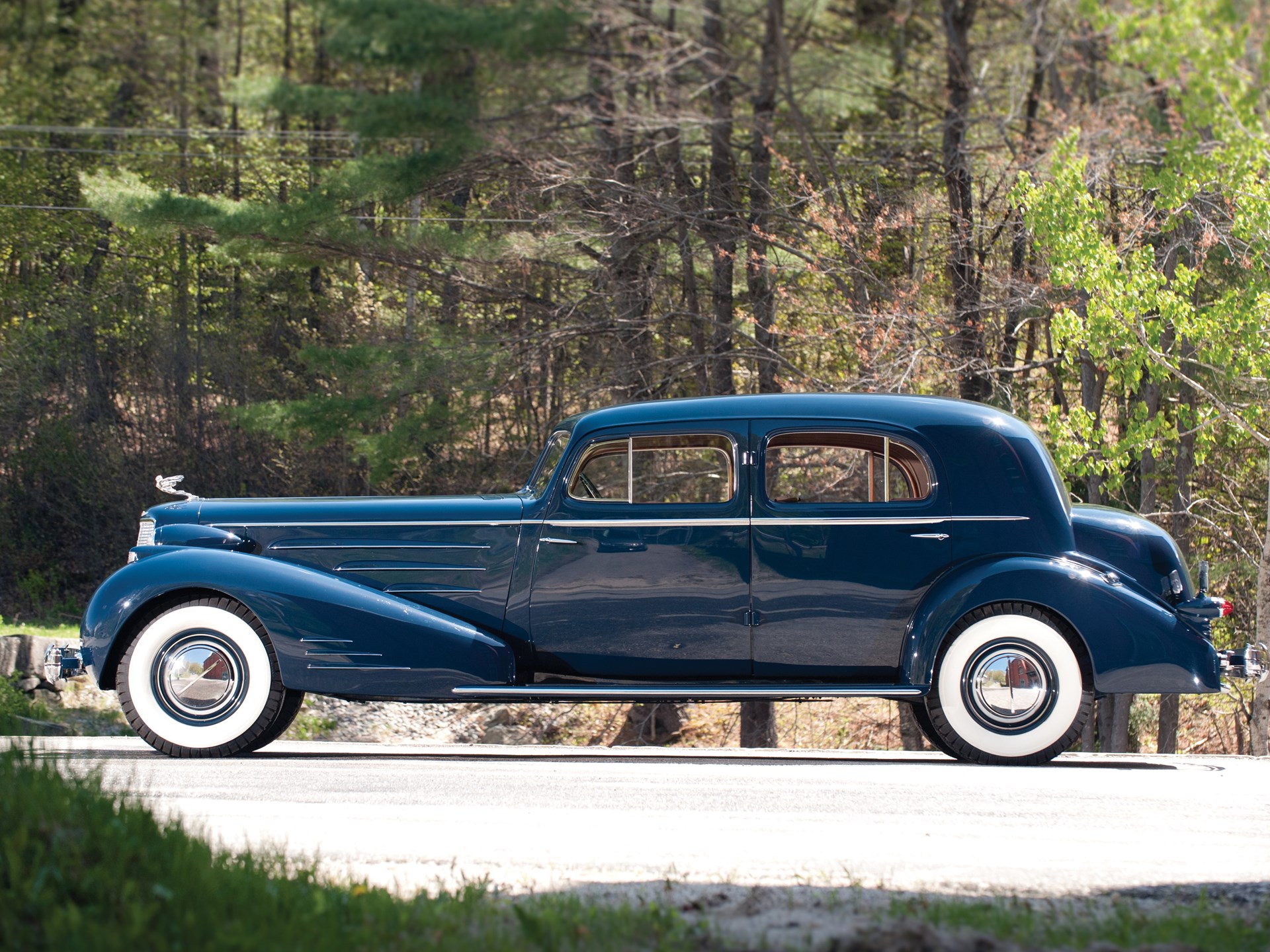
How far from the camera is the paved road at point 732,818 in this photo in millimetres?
4016

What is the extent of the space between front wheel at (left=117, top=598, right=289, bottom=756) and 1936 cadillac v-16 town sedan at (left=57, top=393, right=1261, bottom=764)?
1cm

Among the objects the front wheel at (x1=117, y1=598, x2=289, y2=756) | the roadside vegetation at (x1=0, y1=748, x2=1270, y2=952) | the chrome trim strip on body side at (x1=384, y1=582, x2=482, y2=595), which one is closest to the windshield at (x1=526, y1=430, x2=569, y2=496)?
the chrome trim strip on body side at (x1=384, y1=582, x2=482, y2=595)

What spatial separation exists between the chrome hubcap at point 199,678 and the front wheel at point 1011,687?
382 cm

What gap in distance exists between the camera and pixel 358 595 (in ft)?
22.2

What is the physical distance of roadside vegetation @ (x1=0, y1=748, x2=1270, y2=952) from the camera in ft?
9.72

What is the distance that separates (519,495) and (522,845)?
3.06 m

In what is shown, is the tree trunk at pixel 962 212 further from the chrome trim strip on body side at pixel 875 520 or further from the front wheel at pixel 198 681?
the front wheel at pixel 198 681

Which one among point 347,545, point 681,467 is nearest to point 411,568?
point 347,545

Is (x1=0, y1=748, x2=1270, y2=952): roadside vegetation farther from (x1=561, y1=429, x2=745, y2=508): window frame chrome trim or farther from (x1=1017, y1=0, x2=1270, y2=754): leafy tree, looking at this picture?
(x1=1017, y1=0, x2=1270, y2=754): leafy tree

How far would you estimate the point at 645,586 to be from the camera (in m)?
6.80

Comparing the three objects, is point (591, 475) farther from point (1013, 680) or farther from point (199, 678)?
point (1013, 680)

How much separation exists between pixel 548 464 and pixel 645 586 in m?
0.95

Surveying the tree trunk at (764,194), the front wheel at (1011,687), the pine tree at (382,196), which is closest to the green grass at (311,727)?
the pine tree at (382,196)

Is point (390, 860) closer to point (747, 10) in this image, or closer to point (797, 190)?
point (797, 190)
